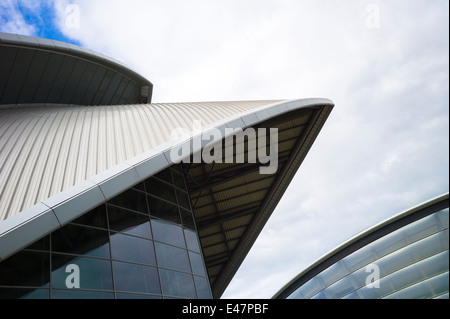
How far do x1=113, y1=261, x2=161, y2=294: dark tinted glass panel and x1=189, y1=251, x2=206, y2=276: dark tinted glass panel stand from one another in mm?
2464

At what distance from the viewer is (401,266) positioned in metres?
16.9

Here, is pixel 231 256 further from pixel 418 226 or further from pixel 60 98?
pixel 60 98

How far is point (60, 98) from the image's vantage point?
915 inches

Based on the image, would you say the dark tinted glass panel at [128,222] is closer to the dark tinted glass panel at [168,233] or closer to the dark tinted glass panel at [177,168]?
the dark tinted glass panel at [168,233]

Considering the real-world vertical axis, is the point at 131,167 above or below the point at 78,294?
above

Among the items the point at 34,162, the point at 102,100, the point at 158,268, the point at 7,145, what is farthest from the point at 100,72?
the point at 158,268

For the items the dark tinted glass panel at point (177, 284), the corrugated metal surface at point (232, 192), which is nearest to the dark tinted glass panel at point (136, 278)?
the dark tinted glass panel at point (177, 284)

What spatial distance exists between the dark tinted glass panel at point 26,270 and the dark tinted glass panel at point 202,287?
615 centimetres

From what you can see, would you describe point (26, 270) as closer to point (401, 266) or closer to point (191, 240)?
point (191, 240)

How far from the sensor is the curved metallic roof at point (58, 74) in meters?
19.9

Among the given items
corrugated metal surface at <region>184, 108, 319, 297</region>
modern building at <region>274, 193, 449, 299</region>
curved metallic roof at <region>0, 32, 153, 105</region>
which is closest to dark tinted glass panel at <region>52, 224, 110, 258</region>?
corrugated metal surface at <region>184, 108, 319, 297</region>

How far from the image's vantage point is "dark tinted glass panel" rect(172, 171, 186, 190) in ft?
A: 52.6

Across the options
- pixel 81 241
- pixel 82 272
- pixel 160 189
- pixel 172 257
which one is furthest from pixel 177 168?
pixel 82 272

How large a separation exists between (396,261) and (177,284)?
11.2 m
